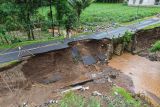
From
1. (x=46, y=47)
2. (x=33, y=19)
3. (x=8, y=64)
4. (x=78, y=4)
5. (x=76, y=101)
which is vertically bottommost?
(x=76, y=101)

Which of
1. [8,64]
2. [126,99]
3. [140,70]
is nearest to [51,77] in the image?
[8,64]

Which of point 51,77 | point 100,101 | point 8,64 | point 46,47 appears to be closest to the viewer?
point 100,101

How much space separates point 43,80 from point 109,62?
9.61m

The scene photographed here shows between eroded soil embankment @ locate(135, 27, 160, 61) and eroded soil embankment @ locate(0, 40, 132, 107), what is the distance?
→ 23.4 ft

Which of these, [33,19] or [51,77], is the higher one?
[33,19]

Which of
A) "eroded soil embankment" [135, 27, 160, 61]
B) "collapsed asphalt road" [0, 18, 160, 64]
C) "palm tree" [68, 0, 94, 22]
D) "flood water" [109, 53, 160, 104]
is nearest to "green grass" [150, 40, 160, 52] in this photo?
"eroded soil embankment" [135, 27, 160, 61]

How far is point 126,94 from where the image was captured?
2231 centimetres

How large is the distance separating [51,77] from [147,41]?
1751 cm

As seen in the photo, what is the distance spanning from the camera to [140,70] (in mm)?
29438

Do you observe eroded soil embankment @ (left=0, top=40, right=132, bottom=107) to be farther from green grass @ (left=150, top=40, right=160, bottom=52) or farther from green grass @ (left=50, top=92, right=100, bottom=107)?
green grass @ (left=150, top=40, right=160, bottom=52)

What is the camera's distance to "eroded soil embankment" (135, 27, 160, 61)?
110ft

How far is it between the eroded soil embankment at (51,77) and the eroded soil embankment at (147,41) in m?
7.14

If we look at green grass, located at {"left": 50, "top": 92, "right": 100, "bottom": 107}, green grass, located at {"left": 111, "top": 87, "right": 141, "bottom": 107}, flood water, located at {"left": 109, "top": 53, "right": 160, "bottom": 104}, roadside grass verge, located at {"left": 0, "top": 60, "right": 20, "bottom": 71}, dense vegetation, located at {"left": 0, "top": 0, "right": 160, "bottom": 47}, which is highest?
dense vegetation, located at {"left": 0, "top": 0, "right": 160, "bottom": 47}

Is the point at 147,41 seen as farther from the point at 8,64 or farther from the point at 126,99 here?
the point at 8,64
